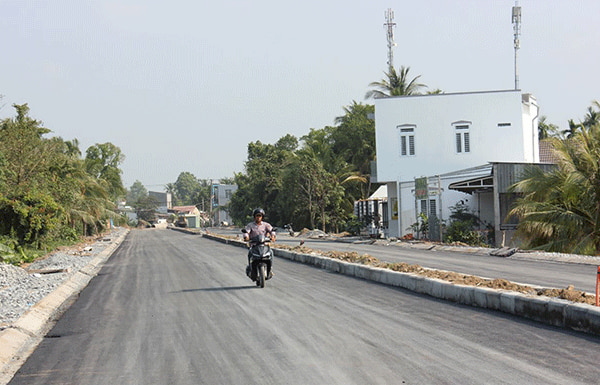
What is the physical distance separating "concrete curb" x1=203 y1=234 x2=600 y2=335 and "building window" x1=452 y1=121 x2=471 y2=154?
27.4 metres

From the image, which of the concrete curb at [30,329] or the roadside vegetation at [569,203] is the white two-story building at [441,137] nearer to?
the roadside vegetation at [569,203]

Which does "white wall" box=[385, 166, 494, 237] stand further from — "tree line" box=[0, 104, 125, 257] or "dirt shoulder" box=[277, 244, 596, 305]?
"tree line" box=[0, 104, 125, 257]

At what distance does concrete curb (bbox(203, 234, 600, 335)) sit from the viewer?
7.89 metres

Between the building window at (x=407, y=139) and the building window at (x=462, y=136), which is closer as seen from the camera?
the building window at (x=462, y=136)

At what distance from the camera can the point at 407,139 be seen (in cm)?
4169

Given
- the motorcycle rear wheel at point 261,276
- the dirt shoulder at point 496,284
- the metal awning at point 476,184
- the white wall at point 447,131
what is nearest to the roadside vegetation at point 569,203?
the metal awning at point 476,184

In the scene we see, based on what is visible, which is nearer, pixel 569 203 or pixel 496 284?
pixel 496 284

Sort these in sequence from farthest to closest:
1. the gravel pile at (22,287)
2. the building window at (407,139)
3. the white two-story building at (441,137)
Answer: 1. the building window at (407,139)
2. the white two-story building at (441,137)
3. the gravel pile at (22,287)

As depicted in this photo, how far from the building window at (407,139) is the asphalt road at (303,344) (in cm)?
3004

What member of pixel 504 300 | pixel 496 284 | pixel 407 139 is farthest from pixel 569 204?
pixel 407 139

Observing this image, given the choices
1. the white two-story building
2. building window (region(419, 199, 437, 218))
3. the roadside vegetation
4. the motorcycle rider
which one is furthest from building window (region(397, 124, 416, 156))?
the motorcycle rider

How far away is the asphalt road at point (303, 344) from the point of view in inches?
239

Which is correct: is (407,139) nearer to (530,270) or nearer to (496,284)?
(530,270)

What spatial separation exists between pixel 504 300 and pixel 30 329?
7.20m
